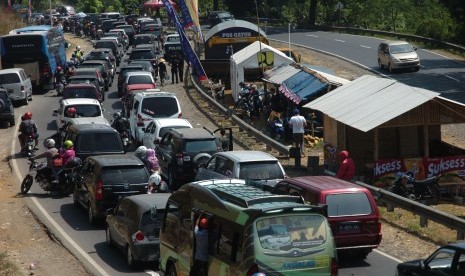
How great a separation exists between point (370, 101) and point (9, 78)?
22263 millimetres

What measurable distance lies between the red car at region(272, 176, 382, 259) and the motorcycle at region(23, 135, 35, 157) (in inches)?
666

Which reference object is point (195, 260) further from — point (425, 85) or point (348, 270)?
point (425, 85)

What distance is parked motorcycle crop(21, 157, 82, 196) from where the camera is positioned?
26.5 m

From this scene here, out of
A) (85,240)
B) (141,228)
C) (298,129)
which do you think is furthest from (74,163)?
(298,129)

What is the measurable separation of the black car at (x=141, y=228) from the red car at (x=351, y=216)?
7.84 ft

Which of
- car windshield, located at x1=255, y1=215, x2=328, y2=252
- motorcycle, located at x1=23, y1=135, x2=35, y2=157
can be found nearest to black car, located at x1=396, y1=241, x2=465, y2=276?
car windshield, located at x1=255, y1=215, x2=328, y2=252

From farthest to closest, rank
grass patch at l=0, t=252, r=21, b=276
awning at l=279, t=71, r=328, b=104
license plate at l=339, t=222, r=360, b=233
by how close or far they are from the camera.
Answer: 1. awning at l=279, t=71, r=328, b=104
2. license plate at l=339, t=222, r=360, b=233
3. grass patch at l=0, t=252, r=21, b=276

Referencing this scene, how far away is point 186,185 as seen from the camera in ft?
50.9

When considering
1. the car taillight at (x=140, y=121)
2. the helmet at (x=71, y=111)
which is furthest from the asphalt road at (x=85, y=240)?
the car taillight at (x=140, y=121)

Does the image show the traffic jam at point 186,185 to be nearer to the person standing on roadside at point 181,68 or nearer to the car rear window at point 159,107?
the car rear window at point 159,107

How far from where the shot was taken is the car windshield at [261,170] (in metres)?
22.4

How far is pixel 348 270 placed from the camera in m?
18.1

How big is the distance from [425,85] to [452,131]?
12.9m

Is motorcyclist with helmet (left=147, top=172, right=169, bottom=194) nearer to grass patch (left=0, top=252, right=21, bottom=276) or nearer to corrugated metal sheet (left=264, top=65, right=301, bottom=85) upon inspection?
grass patch (left=0, top=252, right=21, bottom=276)
